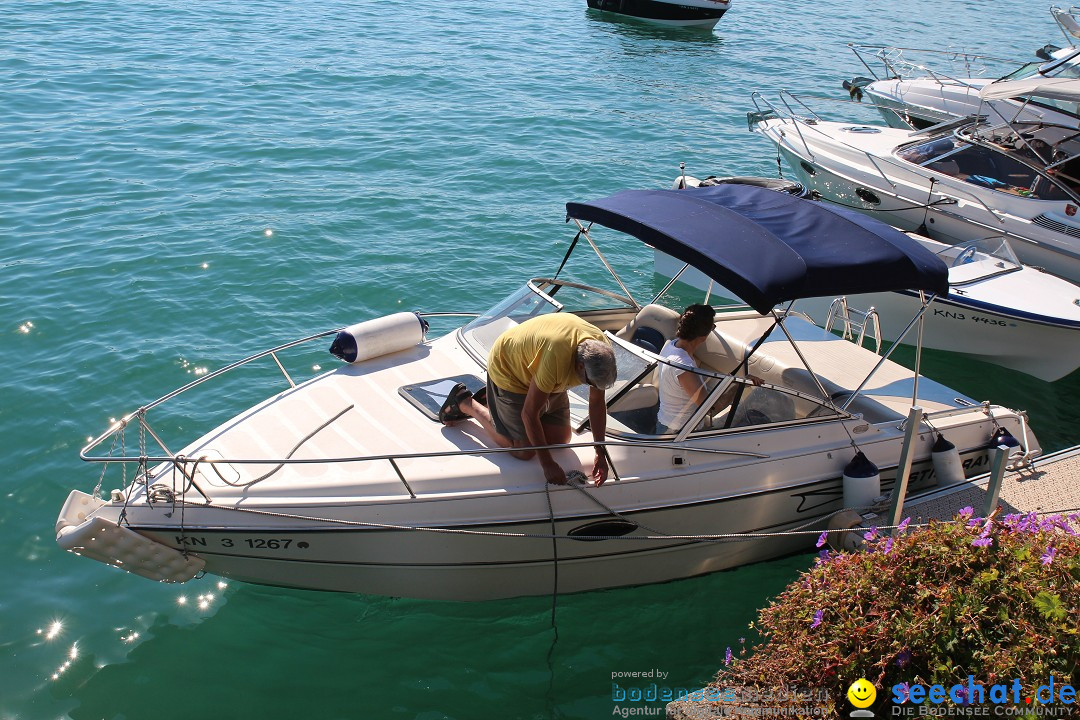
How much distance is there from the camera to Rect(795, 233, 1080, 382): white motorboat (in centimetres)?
980

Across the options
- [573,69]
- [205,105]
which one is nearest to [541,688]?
[205,105]

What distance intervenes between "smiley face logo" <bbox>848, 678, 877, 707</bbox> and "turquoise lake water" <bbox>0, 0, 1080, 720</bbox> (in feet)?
6.38

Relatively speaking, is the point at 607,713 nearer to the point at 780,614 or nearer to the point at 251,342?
the point at 780,614

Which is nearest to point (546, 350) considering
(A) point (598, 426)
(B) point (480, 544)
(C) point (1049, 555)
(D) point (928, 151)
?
(A) point (598, 426)

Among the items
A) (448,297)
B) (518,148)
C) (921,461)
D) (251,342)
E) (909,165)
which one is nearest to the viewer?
(921,461)

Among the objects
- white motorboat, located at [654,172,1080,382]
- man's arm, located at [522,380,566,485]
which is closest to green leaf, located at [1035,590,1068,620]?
man's arm, located at [522,380,566,485]

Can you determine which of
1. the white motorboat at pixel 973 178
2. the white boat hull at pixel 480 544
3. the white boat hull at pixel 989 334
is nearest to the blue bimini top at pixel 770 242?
the white boat hull at pixel 480 544

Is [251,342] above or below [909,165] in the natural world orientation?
below

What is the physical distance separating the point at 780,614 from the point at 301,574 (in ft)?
10.0

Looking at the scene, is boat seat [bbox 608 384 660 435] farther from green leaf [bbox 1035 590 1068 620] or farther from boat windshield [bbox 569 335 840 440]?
green leaf [bbox 1035 590 1068 620]

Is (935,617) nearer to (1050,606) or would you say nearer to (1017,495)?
(1050,606)

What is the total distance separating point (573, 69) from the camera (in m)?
21.3

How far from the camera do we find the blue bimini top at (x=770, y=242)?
601 centimetres

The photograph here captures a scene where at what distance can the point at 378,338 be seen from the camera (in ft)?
23.4
